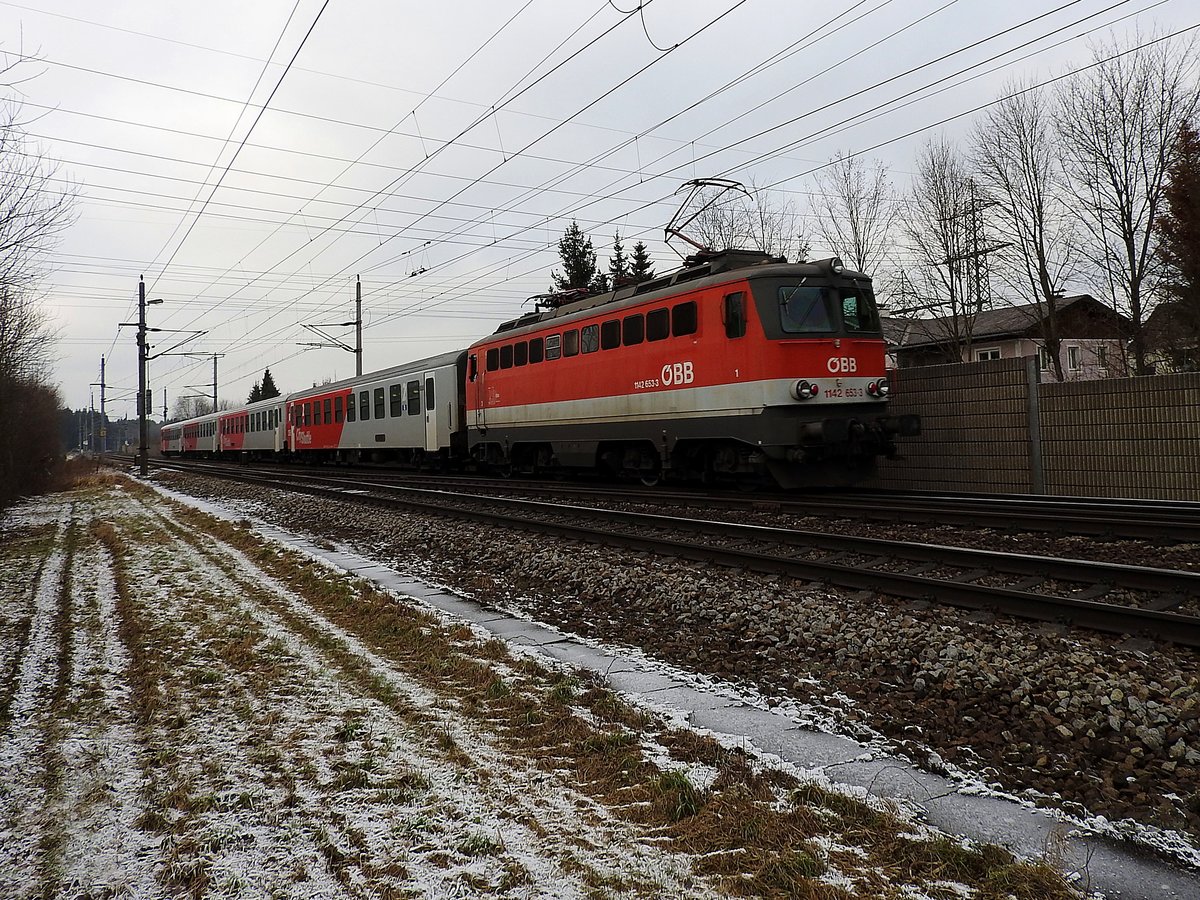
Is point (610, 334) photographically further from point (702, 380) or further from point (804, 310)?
point (804, 310)

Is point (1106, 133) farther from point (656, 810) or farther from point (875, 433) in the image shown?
point (656, 810)

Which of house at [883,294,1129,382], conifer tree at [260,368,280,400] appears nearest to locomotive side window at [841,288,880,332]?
house at [883,294,1129,382]

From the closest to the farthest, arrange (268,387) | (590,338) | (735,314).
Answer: (735,314) → (590,338) → (268,387)

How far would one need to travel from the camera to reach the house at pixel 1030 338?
26.3m

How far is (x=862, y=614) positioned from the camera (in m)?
5.64

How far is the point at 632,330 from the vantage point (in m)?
14.1

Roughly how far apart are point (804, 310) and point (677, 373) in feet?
7.59

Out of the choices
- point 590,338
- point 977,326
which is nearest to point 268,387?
point 977,326

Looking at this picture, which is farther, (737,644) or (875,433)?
(875,433)

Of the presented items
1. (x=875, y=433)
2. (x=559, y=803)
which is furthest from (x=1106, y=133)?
(x=559, y=803)

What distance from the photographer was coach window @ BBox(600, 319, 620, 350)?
14.5 metres

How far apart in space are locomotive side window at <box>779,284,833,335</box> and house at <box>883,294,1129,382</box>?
815cm

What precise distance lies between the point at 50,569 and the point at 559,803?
9.30 metres

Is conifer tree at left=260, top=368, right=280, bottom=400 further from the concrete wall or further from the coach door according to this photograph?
the concrete wall
